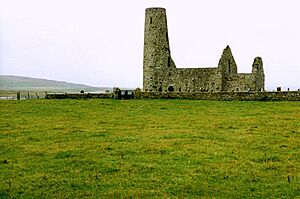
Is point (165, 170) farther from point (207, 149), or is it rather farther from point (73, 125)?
point (73, 125)

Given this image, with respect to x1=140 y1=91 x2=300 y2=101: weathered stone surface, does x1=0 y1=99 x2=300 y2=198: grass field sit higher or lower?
lower

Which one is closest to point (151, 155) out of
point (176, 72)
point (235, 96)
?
point (235, 96)

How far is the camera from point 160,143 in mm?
19844

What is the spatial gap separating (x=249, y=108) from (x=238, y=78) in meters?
17.1

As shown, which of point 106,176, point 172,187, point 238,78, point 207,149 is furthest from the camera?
point 238,78

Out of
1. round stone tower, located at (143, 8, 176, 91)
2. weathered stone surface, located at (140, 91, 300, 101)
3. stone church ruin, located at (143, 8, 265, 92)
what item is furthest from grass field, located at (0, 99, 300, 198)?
round stone tower, located at (143, 8, 176, 91)

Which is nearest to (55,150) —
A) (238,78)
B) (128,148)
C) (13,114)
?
(128,148)

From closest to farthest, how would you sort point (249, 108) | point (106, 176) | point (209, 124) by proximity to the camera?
point (106, 176) → point (209, 124) → point (249, 108)

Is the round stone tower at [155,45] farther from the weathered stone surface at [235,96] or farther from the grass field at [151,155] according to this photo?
the grass field at [151,155]

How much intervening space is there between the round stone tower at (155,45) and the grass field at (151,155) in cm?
2143

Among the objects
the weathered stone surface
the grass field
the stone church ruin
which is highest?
the stone church ruin

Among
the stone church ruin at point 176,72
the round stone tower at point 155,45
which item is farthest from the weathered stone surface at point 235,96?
the round stone tower at point 155,45

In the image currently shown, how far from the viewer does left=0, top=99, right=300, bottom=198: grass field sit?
13.4 metres

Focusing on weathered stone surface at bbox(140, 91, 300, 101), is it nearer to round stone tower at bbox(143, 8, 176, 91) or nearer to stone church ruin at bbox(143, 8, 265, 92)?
stone church ruin at bbox(143, 8, 265, 92)
